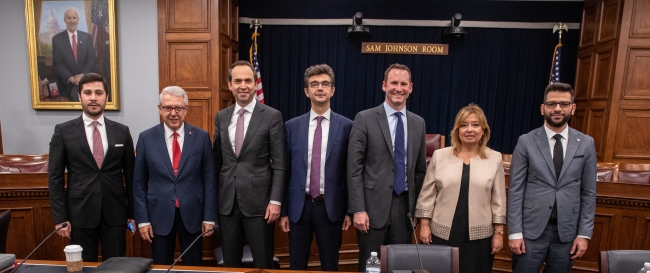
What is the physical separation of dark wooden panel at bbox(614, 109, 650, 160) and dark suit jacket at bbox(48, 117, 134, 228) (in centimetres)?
568

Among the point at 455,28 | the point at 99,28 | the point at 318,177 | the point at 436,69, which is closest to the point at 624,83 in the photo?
the point at 455,28

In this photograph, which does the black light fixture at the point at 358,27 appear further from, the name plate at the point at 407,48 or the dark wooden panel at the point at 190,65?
the dark wooden panel at the point at 190,65

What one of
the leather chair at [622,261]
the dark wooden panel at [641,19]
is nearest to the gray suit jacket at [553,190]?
the leather chair at [622,261]

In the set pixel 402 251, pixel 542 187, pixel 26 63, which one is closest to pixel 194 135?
pixel 402 251

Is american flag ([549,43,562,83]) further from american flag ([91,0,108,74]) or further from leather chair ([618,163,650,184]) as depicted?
american flag ([91,0,108,74])

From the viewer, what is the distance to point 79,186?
6.20ft

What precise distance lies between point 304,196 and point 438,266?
2.68 ft

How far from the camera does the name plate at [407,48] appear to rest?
546cm

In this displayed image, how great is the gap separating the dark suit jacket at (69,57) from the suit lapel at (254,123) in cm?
350

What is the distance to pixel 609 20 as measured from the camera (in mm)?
4523

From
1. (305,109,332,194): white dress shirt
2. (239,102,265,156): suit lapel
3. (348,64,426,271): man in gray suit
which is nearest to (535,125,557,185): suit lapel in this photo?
(348,64,426,271): man in gray suit

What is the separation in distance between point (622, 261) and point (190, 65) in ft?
14.4

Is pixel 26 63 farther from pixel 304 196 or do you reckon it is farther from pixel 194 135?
pixel 304 196

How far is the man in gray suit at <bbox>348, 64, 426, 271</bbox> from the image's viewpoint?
1.84 meters
